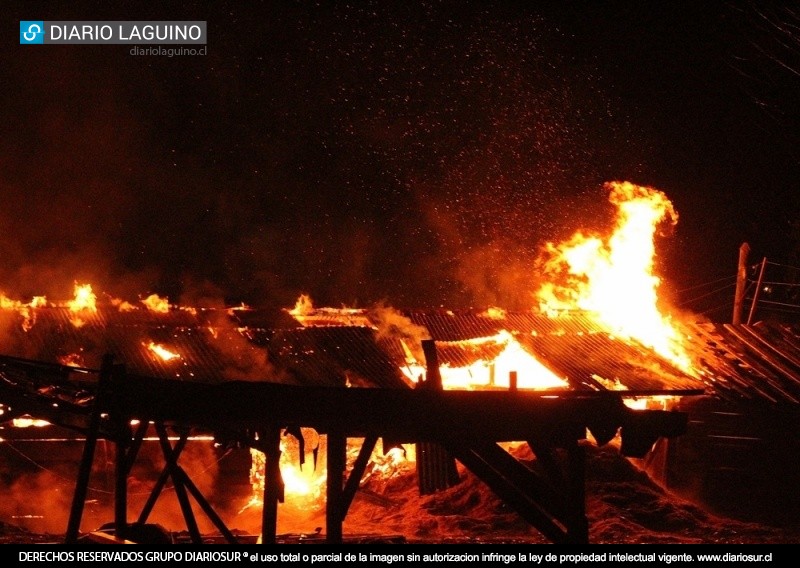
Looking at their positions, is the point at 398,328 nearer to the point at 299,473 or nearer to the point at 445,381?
the point at 445,381

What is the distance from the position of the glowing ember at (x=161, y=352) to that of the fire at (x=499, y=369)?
16.5 ft

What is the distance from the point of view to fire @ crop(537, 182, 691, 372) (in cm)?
2017

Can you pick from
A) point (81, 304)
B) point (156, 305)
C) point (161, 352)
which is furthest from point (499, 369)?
point (81, 304)

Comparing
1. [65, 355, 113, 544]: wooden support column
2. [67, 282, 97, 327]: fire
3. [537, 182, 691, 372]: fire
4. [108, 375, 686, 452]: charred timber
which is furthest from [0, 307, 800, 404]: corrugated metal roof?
[108, 375, 686, 452]: charred timber

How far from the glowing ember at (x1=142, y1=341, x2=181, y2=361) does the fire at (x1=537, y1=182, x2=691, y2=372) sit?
9655 millimetres

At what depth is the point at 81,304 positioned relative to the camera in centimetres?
1708

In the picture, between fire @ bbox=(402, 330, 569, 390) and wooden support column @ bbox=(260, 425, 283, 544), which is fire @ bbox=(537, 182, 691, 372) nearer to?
fire @ bbox=(402, 330, 569, 390)

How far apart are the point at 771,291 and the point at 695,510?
20173 mm

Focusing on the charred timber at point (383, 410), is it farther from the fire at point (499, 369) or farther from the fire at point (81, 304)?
the fire at point (81, 304)

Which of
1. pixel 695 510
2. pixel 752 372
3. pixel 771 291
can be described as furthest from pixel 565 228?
pixel 695 510

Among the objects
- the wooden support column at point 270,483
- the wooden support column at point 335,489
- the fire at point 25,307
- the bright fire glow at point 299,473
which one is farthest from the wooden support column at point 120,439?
the fire at point 25,307

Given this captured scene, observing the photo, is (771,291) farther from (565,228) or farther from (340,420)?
(340,420)

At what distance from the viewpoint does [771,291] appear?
33344 millimetres

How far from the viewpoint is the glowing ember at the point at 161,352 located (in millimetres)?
15492
